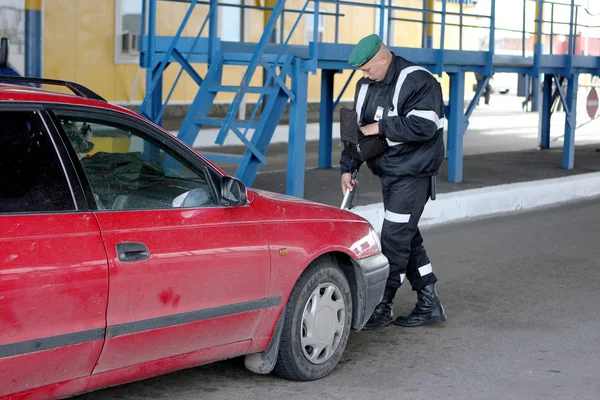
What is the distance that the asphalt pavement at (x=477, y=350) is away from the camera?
5.09 metres

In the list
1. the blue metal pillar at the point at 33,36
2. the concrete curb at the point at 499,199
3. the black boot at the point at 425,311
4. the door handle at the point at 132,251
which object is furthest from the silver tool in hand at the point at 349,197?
the blue metal pillar at the point at 33,36

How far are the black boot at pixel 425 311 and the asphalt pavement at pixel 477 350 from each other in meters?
0.07

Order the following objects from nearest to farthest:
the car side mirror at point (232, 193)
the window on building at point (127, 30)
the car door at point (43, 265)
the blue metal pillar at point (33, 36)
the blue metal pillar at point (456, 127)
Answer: the car door at point (43, 265), the car side mirror at point (232, 193), the blue metal pillar at point (33, 36), the blue metal pillar at point (456, 127), the window on building at point (127, 30)

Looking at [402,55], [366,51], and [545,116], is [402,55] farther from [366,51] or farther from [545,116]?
[545,116]

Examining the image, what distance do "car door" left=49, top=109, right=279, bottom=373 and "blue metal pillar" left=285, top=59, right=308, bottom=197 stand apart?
610 centimetres

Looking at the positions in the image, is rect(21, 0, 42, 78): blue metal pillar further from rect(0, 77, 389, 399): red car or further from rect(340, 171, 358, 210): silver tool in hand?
rect(0, 77, 389, 399): red car

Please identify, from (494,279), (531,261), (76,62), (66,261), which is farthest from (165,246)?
(76,62)

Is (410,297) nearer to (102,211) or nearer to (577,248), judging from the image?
(577,248)

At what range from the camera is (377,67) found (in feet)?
20.3

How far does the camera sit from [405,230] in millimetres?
6277

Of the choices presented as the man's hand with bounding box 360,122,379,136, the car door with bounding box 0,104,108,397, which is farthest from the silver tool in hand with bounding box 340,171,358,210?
the car door with bounding box 0,104,108,397

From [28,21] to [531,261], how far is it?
300 inches

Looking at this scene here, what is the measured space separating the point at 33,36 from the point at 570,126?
823cm

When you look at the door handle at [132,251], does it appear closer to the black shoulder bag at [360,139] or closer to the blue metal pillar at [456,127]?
the black shoulder bag at [360,139]
